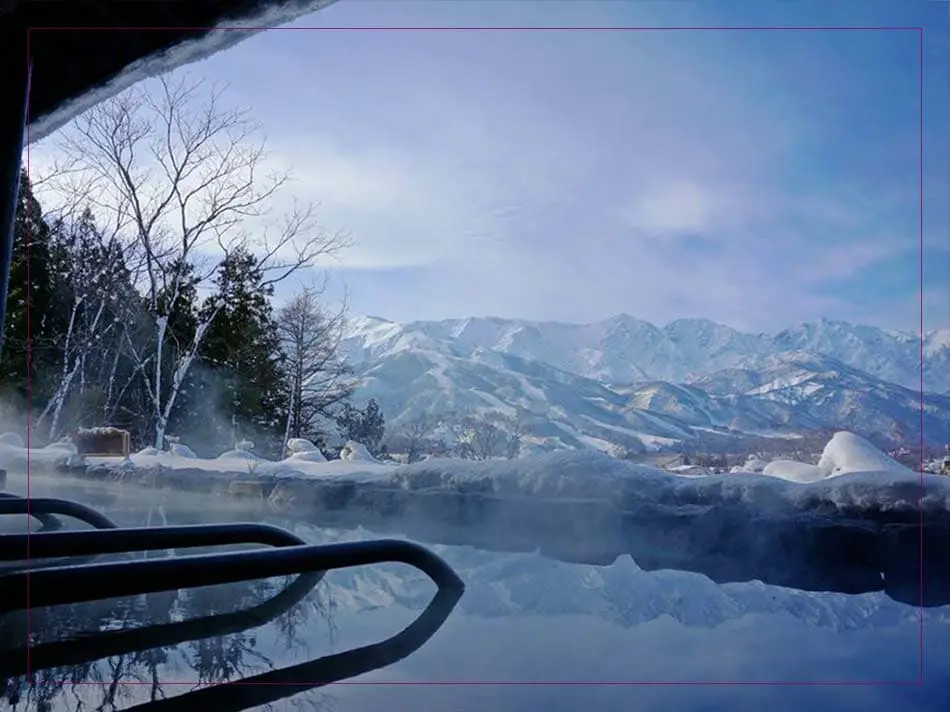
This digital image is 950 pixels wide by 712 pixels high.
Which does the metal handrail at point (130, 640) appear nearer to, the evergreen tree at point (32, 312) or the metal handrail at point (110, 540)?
the metal handrail at point (110, 540)

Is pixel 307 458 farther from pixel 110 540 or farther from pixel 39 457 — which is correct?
pixel 110 540

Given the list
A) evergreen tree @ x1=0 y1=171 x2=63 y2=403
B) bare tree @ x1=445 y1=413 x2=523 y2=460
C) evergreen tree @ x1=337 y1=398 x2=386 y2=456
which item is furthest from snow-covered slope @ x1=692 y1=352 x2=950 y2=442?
evergreen tree @ x1=0 y1=171 x2=63 y2=403

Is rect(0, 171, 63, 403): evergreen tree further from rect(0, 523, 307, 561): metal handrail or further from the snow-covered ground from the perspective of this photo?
rect(0, 523, 307, 561): metal handrail

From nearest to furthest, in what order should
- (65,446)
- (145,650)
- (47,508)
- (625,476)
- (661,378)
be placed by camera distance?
(145,650) < (47,508) < (625,476) < (661,378) < (65,446)

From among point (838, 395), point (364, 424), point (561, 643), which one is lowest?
point (561, 643)

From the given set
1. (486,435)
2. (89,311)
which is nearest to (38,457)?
(89,311)
